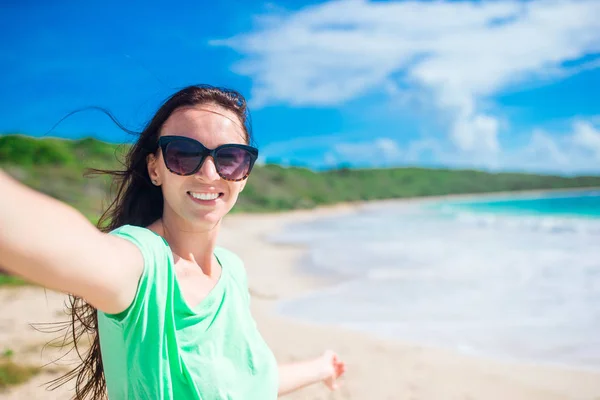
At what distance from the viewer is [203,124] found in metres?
1.56

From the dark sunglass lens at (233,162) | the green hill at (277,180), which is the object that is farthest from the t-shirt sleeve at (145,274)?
the green hill at (277,180)

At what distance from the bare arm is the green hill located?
1138 mm

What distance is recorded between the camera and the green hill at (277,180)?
2533cm

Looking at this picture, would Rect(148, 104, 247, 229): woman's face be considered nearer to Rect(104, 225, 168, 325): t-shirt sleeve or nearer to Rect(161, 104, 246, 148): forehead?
Rect(161, 104, 246, 148): forehead

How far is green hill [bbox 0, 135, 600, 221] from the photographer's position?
25328mm

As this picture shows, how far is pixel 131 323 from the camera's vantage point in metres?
1.14

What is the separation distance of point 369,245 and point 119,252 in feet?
50.6

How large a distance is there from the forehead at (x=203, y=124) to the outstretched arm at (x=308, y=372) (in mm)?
971

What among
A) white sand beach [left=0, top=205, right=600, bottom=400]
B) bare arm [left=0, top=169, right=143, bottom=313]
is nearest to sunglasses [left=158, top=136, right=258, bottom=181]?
bare arm [left=0, top=169, right=143, bottom=313]

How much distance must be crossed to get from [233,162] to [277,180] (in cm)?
6421

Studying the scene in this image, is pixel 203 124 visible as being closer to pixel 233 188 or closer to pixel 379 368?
pixel 233 188

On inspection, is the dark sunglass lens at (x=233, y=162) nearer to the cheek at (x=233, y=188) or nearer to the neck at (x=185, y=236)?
the cheek at (x=233, y=188)

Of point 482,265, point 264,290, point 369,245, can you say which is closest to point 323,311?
point 264,290

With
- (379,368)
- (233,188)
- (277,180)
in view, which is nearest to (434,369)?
(379,368)
